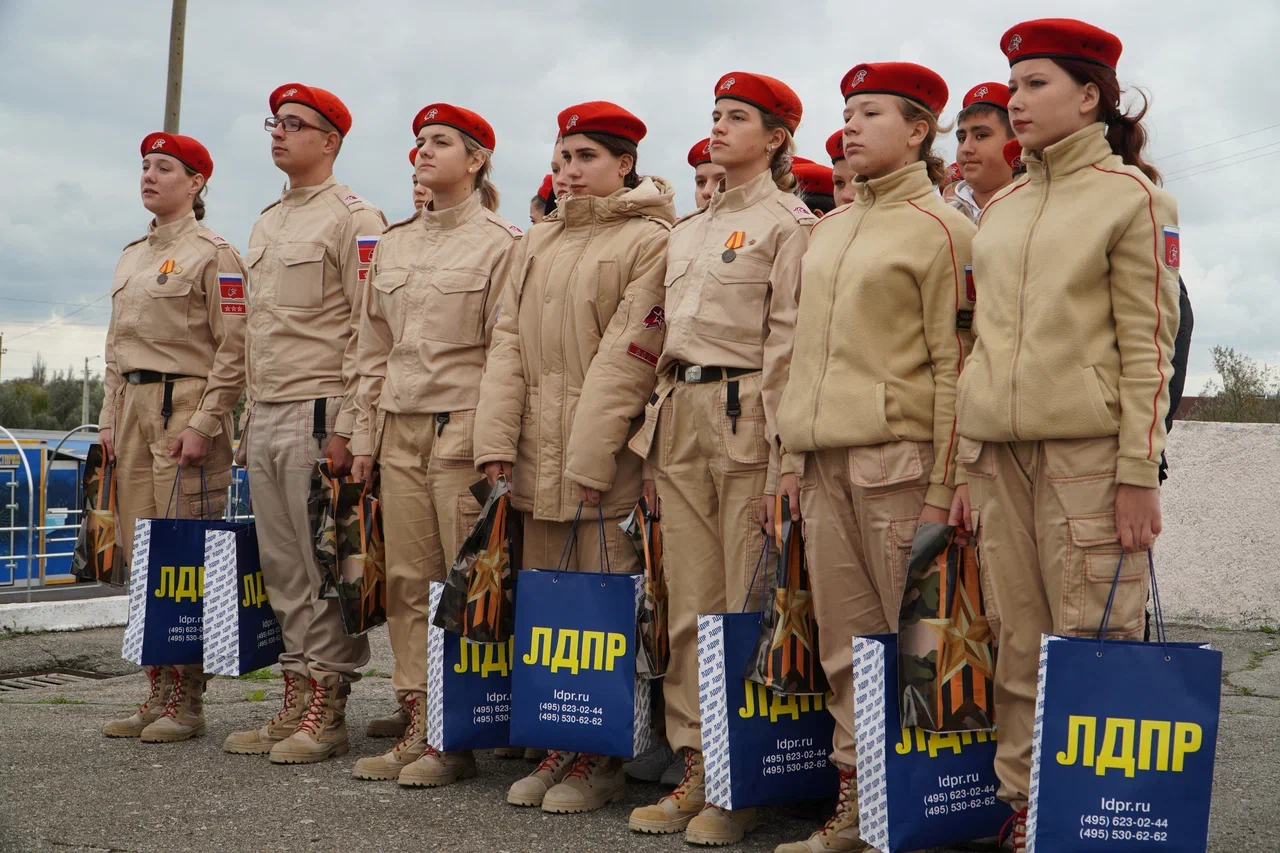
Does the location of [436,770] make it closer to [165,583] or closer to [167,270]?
[165,583]

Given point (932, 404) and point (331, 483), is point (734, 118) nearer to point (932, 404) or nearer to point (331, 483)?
point (932, 404)

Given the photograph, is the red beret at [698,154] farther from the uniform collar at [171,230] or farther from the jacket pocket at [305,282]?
the uniform collar at [171,230]

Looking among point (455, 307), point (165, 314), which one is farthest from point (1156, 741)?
point (165, 314)

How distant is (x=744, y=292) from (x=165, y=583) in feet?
8.83

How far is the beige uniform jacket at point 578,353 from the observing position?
407cm

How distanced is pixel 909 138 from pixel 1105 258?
32.6 inches

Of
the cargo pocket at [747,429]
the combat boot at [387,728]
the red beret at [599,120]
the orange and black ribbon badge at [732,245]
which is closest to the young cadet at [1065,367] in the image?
the cargo pocket at [747,429]

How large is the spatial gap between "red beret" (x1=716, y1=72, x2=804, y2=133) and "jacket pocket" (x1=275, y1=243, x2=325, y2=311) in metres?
1.78

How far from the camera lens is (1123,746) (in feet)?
9.14

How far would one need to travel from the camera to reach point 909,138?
360cm

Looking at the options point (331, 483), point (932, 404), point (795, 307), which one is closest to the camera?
point (932, 404)

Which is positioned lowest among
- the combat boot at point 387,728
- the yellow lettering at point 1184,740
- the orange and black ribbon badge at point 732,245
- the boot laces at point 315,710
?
the combat boot at point 387,728

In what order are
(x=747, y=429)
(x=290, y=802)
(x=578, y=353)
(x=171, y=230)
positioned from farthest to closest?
(x=171, y=230)
(x=578, y=353)
(x=290, y=802)
(x=747, y=429)

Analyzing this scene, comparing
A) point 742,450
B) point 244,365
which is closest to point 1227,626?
point 742,450
